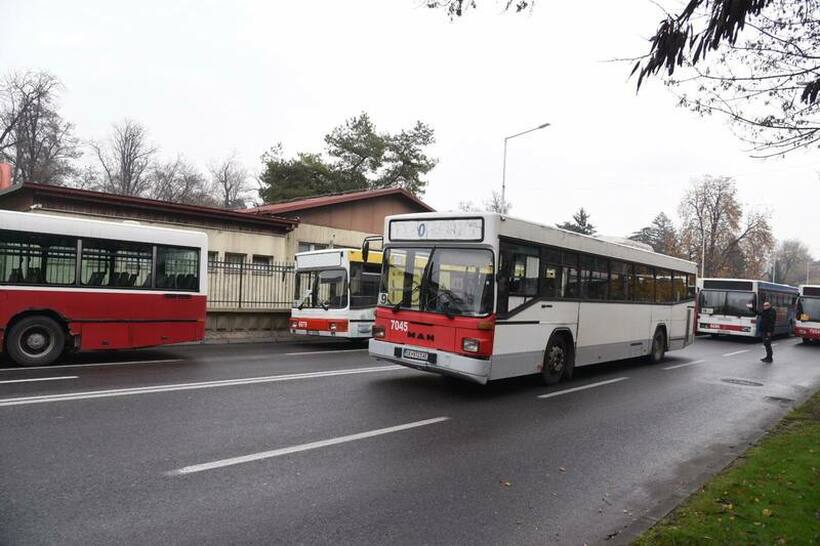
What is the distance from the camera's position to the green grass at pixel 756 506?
4090 millimetres

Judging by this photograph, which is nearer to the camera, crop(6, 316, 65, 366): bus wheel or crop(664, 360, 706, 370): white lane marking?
crop(6, 316, 65, 366): bus wheel

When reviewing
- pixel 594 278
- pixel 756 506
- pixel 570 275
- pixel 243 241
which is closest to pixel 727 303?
pixel 594 278

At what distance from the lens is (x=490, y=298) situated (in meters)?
8.77

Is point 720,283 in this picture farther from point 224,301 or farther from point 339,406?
point 339,406

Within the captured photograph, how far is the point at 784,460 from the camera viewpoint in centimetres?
612

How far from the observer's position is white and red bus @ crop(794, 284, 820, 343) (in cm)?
2517

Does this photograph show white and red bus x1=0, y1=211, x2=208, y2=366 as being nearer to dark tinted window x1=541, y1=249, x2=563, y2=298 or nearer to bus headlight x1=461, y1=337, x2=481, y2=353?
bus headlight x1=461, y1=337, x2=481, y2=353

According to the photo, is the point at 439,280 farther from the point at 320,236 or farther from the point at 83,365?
the point at 320,236

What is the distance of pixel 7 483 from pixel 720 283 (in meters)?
27.9

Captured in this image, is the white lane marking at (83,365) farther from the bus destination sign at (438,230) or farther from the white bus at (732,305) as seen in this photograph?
the white bus at (732,305)

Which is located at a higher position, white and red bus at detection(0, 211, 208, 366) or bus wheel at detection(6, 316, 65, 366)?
white and red bus at detection(0, 211, 208, 366)

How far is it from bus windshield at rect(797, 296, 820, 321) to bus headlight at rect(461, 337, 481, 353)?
23.9 m

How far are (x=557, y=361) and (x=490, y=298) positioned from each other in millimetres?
2942

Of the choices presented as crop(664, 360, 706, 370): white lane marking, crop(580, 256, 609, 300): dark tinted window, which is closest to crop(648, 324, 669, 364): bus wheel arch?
crop(664, 360, 706, 370): white lane marking
